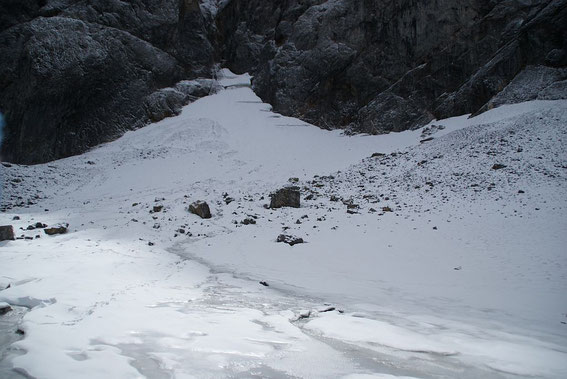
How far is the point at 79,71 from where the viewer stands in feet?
112

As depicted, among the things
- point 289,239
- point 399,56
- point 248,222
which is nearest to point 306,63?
point 399,56

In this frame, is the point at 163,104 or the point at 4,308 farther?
the point at 163,104

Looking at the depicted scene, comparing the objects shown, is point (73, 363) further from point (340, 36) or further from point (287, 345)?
Result: point (340, 36)

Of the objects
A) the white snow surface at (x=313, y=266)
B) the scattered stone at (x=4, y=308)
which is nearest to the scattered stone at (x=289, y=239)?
the white snow surface at (x=313, y=266)

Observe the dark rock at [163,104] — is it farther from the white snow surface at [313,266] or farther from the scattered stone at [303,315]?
the scattered stone at [303,315]

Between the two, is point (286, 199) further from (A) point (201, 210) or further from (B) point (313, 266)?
(B) point (313, 266)

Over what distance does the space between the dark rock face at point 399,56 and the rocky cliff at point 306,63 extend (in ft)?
0.37

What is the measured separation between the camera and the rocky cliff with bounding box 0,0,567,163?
28078mm

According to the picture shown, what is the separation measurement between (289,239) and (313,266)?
2.30 meters

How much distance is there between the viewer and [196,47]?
155ft

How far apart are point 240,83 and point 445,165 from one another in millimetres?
35770

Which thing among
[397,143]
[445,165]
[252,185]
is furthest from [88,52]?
[445,165]

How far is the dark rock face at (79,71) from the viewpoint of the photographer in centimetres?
3177

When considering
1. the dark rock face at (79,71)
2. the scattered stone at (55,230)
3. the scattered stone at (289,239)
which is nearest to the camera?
the scattered stone at (289,239)
